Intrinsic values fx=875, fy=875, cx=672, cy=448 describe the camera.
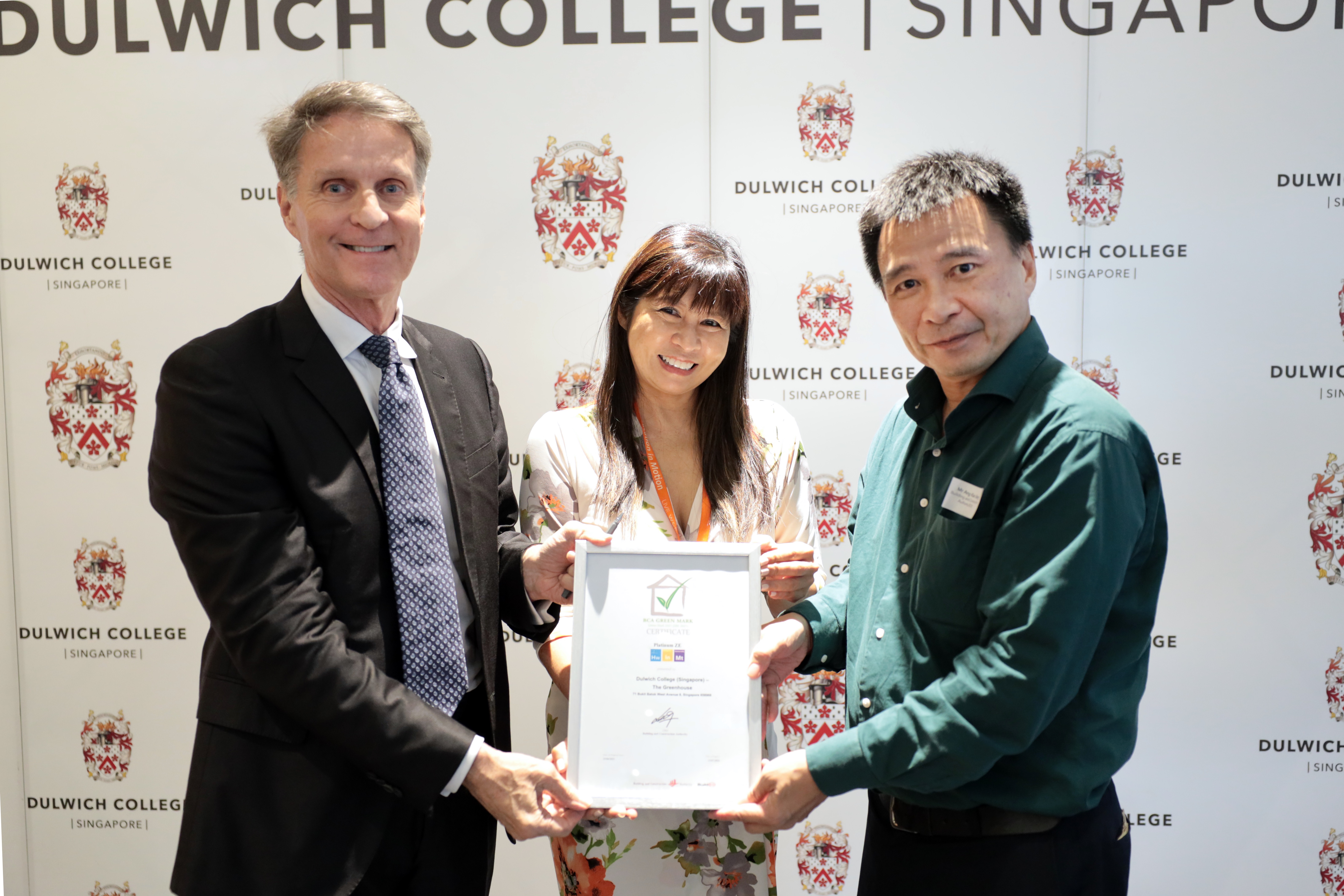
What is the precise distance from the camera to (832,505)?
3330 millimetres

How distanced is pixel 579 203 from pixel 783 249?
762mm

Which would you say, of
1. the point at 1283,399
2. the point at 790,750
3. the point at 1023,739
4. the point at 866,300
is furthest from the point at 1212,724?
the point at 1023,739

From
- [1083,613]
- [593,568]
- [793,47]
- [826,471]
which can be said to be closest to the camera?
[1083,613]

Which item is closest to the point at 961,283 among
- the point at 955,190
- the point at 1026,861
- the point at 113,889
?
the point at 955,190

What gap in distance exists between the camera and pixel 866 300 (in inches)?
126

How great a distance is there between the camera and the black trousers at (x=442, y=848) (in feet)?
5.70

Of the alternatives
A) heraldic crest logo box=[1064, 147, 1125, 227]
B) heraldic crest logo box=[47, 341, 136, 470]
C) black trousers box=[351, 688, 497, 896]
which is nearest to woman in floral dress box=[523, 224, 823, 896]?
black trousers box=[351, 688, 497, 896]

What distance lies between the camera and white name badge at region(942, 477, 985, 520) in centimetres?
157

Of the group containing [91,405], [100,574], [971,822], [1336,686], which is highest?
[91,405]

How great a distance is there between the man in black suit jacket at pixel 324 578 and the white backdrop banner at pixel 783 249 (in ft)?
4.71

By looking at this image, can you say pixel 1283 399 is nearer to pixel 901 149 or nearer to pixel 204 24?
pixel 901 149

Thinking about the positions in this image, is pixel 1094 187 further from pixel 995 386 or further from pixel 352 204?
pixel 352 204

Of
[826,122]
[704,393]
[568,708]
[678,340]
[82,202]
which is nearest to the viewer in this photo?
[568,708]

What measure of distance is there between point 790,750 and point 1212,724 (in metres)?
1.56
